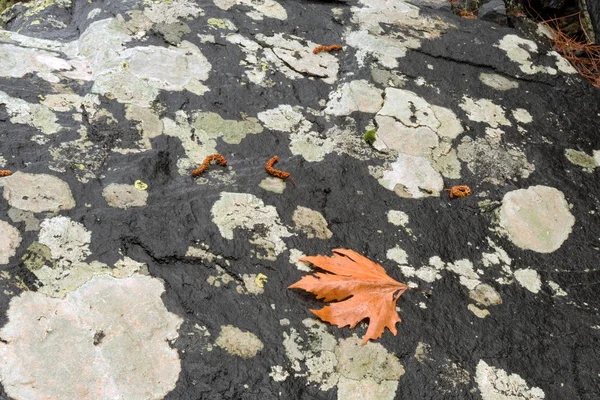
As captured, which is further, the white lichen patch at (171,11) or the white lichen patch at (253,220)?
the white lichen patch at (171,11)

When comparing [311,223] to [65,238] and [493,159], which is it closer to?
[65,238]

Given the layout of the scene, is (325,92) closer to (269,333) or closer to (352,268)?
(352,268)

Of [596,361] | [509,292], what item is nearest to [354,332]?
[509,292]

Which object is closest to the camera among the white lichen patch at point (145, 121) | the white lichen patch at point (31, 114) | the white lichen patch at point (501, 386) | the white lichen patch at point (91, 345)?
the white lichen patch at point (91, 345)

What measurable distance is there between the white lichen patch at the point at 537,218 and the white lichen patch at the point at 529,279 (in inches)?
5.4

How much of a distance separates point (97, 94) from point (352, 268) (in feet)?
4.65

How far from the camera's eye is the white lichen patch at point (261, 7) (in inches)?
135

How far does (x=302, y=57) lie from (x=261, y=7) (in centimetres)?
58

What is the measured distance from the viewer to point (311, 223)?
2.26 meters

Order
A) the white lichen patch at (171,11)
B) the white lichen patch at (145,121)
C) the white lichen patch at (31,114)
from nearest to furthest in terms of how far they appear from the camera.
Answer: the white lichen patch at (31,114)
the white lichen patch at (145,121)
the white lichen patch at (171,11)

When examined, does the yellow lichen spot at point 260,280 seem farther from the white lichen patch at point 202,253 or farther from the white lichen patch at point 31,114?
the white lichen patch at point 31,114

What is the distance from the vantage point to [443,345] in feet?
6.36

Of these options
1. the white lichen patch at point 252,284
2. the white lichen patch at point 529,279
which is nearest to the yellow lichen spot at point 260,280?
the white lichen patch at point 252,284

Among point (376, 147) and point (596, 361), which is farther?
point (376, 147)
